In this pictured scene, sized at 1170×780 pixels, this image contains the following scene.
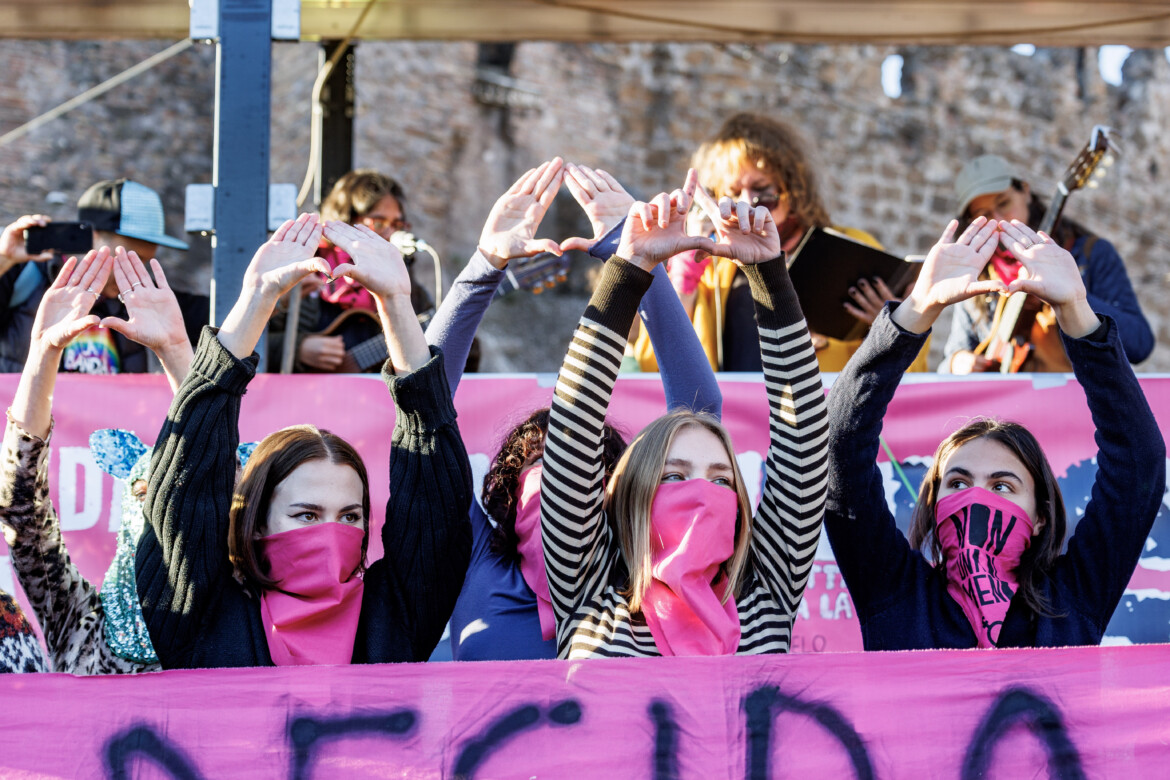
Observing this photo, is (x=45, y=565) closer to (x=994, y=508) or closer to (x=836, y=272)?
(x=994, y=508)

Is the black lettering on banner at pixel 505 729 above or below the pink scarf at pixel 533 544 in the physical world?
below

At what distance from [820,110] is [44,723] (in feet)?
36.8

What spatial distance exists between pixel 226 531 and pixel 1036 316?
115 inches

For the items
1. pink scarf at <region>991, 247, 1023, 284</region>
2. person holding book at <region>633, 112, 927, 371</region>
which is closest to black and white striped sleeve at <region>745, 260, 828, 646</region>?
person holding book at <region>633, 112, 927, 371</region>

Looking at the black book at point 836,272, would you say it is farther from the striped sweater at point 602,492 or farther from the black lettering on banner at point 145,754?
the black lettering on banner at point 145,754

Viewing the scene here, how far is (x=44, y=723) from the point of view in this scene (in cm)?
217

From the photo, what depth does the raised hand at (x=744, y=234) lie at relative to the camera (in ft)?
8.64

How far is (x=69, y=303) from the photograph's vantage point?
2676 mm

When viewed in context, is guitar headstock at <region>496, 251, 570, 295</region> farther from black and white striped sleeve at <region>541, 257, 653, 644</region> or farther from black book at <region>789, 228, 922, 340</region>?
black and white striped sleeve at <region>541, 257, 653, 644</region>

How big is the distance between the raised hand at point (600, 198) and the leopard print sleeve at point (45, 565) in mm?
1162

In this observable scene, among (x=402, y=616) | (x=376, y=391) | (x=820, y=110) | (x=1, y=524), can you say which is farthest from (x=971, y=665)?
(x=820, y=110)

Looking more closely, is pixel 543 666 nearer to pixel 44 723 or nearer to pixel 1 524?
pixel 44 723

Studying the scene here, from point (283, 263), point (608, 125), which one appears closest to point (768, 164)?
point (283, 263)

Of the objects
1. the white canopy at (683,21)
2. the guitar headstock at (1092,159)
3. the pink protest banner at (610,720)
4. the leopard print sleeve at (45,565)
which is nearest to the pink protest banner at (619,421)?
the leopard print sleeve at (45,565)
